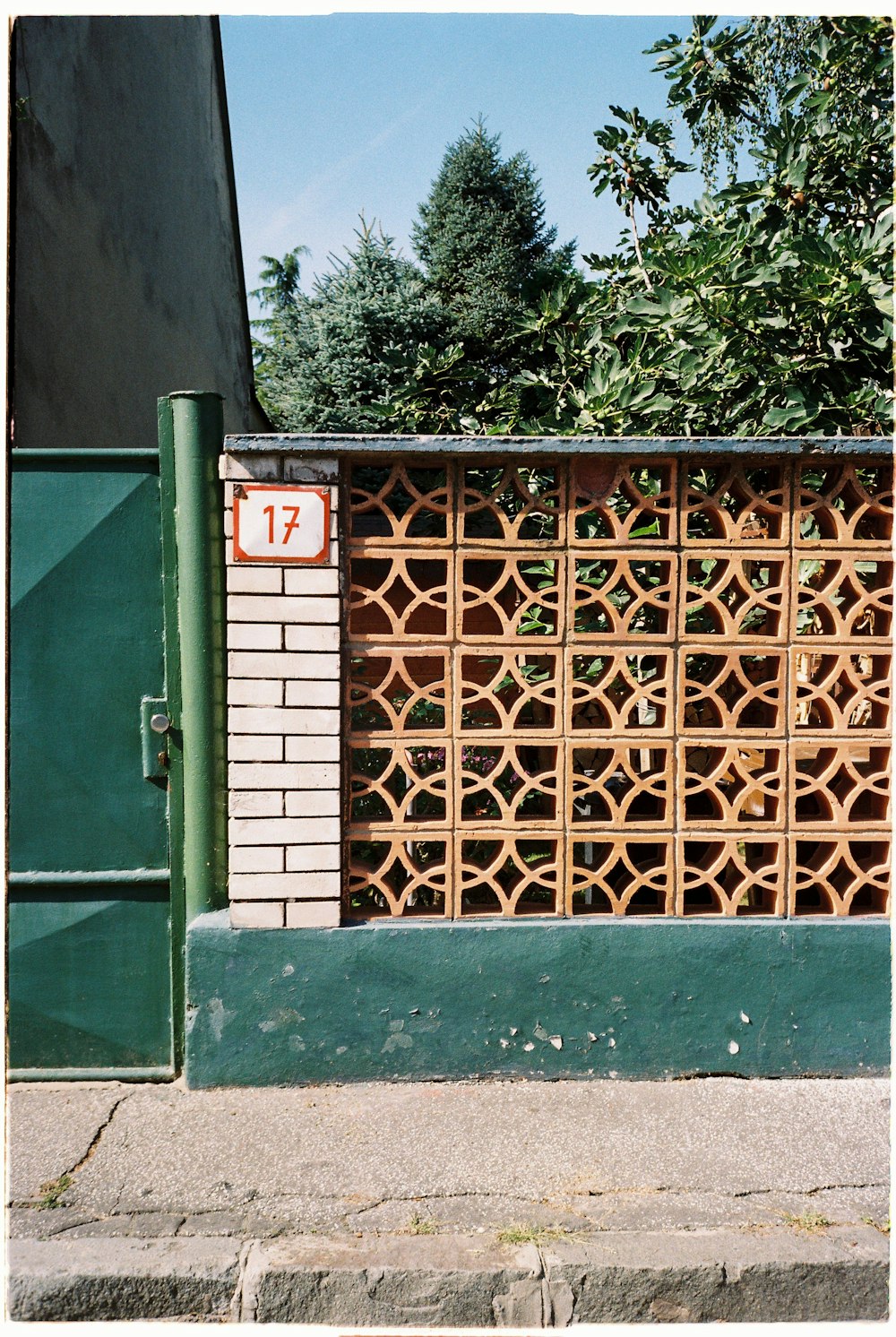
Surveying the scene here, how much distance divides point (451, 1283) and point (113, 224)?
598cm

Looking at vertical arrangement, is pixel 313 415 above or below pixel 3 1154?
above

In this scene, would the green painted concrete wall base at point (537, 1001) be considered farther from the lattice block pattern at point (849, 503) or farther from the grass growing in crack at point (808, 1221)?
the lattice block pattern at point (849, 503)

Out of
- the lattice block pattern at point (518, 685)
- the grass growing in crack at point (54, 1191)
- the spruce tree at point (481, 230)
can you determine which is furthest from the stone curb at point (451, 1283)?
the spruce tree at point (481, 230)

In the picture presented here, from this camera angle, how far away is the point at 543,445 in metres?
3.04

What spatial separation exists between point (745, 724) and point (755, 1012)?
104 cm

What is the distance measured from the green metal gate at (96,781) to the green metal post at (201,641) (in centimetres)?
3

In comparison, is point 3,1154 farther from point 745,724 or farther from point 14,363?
point 14,363

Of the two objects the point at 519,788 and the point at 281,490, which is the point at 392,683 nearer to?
the point at 519,788

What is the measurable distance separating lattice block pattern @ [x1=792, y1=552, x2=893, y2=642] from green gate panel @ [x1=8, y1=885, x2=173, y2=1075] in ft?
7.71

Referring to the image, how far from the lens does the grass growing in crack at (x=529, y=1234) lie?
232 cm

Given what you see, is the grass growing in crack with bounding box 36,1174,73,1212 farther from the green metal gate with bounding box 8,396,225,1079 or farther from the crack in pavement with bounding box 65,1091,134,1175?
the green metal gate with bounding box 8,396,225,1079

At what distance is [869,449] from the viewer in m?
3.10

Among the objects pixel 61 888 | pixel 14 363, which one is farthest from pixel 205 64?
pixel 61 888

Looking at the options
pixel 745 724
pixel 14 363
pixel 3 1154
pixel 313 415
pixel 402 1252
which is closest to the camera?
Answer: pixel 402 1252
